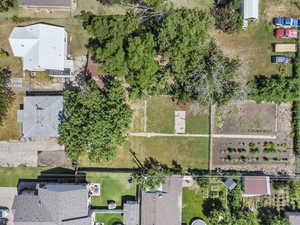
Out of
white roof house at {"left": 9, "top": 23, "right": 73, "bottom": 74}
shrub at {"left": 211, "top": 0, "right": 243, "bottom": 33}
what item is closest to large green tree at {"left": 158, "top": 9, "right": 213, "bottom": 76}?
shrub at {"left": 211, "top": 0, "right": 243, "bottom": 33}

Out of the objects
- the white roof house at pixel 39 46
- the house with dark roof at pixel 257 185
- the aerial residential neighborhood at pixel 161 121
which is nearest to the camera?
the white roof house at pixel 39 46

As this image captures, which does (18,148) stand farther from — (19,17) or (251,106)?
(251,106)

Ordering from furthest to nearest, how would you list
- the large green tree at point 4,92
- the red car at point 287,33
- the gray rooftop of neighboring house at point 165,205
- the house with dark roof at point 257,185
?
the red car at point 287,33, the house with dark roof at point 257,185, the large green tree at point 4,92, the gray rooftop of neighboring house at point 165,205

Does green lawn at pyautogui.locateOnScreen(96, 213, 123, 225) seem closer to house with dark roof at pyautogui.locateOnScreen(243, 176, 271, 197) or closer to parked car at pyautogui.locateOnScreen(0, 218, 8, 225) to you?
parked car at pyautogui.locateOnScreen(0, 218, 8, 225)

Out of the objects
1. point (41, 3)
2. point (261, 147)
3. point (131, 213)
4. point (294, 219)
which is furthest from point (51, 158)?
point (294, 219)

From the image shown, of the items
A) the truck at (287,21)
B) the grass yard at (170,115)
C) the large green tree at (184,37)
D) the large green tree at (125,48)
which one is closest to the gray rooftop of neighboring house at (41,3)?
the large green tree at (125,48)

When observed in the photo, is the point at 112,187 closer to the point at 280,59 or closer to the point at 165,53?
the point at 165,53

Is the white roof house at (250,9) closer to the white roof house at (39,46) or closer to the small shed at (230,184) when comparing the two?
the small shed at (230,184)

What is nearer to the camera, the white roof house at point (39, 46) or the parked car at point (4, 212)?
the white roof house at point (39, 46)
